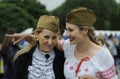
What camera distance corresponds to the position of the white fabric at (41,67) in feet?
11.9

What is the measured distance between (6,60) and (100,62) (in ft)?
17.9

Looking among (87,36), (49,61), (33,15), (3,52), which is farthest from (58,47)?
(33,15)

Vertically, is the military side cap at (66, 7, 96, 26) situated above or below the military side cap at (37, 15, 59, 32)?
above

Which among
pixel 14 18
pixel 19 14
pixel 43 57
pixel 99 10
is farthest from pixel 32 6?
pixel 43 57

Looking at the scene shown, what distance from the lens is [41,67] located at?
3.67 metres

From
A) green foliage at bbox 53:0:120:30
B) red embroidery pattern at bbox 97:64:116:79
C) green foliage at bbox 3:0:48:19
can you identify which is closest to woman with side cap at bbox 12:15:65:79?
red embroidery pattern at bbox 97:64:116:79

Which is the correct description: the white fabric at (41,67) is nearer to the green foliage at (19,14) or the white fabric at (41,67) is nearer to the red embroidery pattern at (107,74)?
the red embroidery pattern at (107,74)

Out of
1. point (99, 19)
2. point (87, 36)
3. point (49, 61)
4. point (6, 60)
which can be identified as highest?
point (87, 36)

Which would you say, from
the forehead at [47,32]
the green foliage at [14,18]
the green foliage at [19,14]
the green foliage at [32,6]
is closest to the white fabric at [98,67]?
the forehead at [47,32]

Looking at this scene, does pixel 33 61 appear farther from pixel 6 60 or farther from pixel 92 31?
pixel 6 60

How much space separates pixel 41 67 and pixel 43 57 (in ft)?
0.32

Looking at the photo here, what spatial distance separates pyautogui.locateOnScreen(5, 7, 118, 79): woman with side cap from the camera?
11.0 ft

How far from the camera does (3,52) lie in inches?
336

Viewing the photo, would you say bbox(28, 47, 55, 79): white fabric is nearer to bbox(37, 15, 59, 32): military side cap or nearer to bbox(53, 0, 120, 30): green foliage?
bbox(37, 15, 59, 32): military side cap
